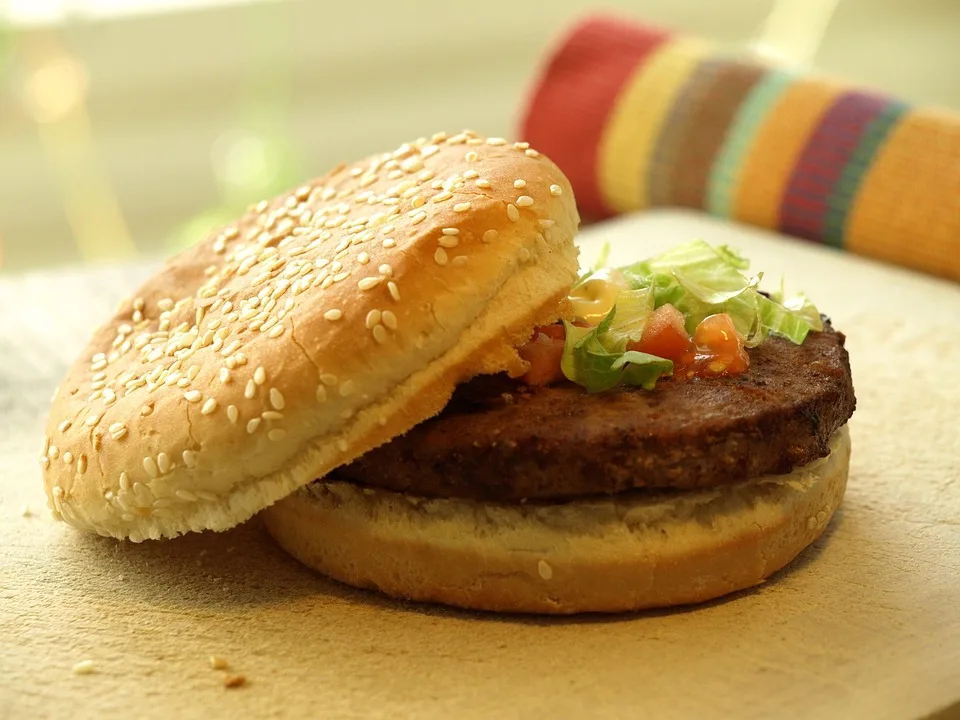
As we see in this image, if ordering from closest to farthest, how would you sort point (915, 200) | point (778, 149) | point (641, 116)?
point (915, 200) → point (778, 149) → point (641, 116)

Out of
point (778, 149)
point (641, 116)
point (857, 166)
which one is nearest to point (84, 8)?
point (641, 116)

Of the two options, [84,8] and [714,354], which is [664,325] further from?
[84,8]

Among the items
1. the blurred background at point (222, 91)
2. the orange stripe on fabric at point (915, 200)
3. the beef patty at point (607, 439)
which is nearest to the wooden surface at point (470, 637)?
the beef patty at point (607, 439)

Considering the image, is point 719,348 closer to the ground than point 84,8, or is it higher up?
closer to the ground

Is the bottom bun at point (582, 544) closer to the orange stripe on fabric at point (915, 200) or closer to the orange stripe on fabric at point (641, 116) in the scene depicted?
the orange stripe on fabric at point (915, 200)

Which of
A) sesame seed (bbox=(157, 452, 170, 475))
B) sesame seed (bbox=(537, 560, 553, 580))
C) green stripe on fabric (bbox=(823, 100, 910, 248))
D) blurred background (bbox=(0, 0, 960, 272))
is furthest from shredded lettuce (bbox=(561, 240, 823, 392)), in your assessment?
blurred background (bbox=(0, 0, 960, 272))

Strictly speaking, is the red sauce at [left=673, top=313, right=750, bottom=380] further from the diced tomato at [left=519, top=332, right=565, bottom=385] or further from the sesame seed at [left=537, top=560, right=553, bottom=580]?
the sesame seed at [left=537, top=560, right=553, bottom=580]
